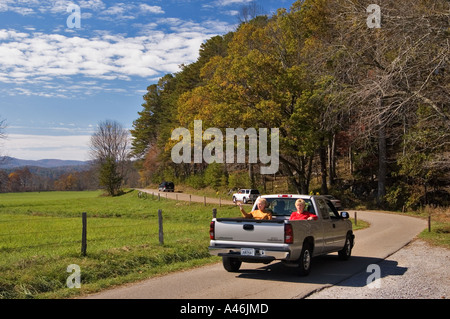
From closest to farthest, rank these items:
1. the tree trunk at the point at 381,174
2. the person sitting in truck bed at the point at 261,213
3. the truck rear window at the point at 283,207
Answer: the person sitting in truck bed at the point at 261,213
the truck rear window at the point at 283,207
the tree trunk at the point at 381,174

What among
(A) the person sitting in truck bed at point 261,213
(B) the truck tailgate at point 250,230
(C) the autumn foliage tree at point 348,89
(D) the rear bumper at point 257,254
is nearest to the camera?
(D) the rear bumper at point 257,254

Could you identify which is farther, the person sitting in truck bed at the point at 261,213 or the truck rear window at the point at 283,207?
the truck rear window at the point at 283,207

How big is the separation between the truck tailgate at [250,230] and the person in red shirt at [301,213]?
1.60 metres

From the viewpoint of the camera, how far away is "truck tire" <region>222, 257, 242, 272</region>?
11.0 m

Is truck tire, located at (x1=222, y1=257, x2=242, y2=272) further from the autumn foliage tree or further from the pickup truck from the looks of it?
the autumn foliage tree

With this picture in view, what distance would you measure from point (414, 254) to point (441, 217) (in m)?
20.9

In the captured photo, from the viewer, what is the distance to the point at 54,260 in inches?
456

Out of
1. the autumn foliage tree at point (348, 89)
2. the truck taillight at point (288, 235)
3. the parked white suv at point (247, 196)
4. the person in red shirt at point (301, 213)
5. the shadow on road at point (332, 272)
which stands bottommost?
the parked white suv at point (247, 196)

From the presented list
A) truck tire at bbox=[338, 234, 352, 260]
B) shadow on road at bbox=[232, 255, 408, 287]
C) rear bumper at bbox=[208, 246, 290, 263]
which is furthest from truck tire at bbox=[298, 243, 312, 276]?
truck tire at bbox=[338, 234, 352, 260]

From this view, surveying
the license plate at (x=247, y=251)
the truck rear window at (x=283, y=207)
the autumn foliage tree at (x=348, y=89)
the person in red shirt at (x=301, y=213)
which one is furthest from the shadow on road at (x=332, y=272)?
the autumn foliage tree at (x=348, y=89)

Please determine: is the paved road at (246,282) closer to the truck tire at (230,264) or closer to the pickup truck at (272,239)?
the truck tire at (230,264)

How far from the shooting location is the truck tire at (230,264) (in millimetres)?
10961
